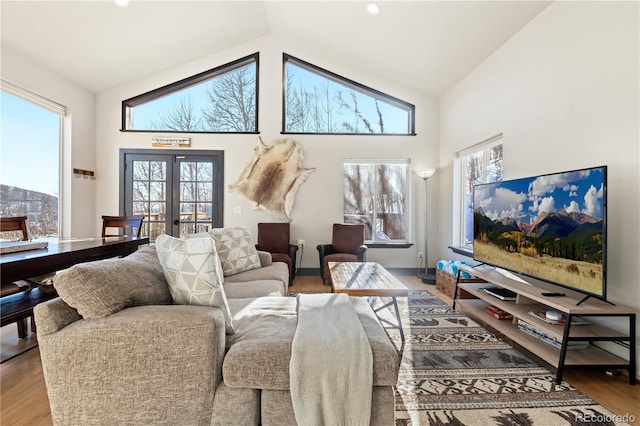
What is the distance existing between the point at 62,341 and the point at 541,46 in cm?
409

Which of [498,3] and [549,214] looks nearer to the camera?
[549,214]

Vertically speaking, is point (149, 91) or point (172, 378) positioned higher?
point (149, 91)

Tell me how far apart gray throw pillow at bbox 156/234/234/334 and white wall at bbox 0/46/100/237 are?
12.7 feet

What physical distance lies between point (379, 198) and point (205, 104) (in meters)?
3.38

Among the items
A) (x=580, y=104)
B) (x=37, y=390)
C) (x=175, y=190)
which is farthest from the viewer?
(x=175, y=190)

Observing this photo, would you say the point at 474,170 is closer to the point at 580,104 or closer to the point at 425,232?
the point at 425,232

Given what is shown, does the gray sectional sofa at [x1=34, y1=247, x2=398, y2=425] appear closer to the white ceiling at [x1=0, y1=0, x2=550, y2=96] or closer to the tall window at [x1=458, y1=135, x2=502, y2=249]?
the tall window at [x1=458, y1=135, x2=502, y2=249]

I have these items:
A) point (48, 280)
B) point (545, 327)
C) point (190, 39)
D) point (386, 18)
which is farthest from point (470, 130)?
point (48, 280)

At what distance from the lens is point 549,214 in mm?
2258

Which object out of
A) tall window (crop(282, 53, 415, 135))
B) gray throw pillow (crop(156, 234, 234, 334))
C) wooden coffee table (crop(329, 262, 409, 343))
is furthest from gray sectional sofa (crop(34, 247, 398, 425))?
tall window (crop(282, 53, 415, 135))

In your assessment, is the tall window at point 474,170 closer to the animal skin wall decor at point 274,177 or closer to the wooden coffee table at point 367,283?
the wooden coffee table at point 367,283

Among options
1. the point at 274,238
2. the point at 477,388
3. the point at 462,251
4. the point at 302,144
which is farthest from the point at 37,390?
the point at 462,251

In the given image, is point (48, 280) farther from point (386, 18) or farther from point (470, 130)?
point (470, 130)

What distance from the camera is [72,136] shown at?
437cm
